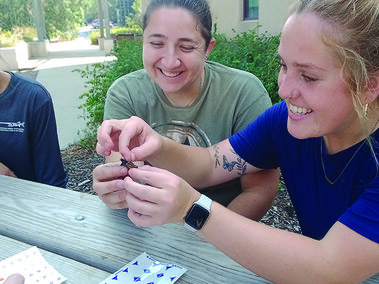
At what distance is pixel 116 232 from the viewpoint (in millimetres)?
1417

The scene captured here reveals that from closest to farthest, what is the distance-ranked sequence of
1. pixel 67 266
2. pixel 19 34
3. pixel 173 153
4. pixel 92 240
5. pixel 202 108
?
pixel 67 266, pixel 92 240, pixel 173 153, pixel 202 108, pixel 19 34

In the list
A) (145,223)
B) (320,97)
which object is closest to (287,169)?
(320,97)

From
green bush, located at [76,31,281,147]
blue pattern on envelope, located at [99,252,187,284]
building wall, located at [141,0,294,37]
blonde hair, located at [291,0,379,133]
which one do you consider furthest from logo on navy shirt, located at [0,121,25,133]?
building wall, located at [141,0,294,37]

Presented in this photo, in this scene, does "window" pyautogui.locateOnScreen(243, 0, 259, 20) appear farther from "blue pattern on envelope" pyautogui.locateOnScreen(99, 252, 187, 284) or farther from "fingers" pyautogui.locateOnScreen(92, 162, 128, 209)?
"blue pattern on envelope" pyautogui.locateOnScreen(99, 252, 187, 284)

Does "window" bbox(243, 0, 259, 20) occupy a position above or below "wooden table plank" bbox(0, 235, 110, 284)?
above

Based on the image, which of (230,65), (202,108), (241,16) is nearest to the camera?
(202,108)

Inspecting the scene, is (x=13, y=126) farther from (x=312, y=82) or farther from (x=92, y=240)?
(x=312, y=82)

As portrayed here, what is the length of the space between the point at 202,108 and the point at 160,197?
3.49 feet

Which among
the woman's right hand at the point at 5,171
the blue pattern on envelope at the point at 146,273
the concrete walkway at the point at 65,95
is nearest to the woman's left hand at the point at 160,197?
the blue pattern on envelope at the point at 146,273

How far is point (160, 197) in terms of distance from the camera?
1173mm

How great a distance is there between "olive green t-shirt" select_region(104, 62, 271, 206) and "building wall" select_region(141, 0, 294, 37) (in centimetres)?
566

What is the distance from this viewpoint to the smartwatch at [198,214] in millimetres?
1172

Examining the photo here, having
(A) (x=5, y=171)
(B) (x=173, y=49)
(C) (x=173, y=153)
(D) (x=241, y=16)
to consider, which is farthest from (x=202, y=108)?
(D) (x=241, y=16)

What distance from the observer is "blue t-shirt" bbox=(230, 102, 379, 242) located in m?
1.09
